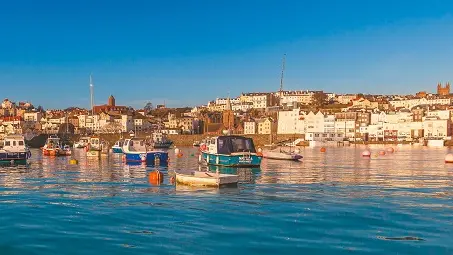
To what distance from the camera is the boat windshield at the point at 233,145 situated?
5553 centimetres

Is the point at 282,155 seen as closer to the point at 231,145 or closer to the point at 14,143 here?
the point at 231,145

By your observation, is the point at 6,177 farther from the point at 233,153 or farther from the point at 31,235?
the point at 31,235

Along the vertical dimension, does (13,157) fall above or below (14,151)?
below

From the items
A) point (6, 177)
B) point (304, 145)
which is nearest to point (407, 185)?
point (6, 177)

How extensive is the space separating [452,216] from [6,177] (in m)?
34.0

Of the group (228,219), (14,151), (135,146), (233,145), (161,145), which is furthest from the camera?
(161,145)

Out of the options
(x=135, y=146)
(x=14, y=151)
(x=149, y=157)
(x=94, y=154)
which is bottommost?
(x=94, y=154)

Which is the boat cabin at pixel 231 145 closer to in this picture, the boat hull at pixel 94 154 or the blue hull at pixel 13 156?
the blue hull at pixel 13 156

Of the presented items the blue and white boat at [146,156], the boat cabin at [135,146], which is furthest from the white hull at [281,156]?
the boat cabin at [135,146]

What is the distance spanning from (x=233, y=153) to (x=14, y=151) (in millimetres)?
27046

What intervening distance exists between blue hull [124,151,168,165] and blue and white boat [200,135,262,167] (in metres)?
8.26

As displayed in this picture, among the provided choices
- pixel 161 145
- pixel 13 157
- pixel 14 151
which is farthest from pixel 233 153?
pixel 161 145

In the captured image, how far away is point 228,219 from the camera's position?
2200 cm

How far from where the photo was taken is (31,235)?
19203mm
